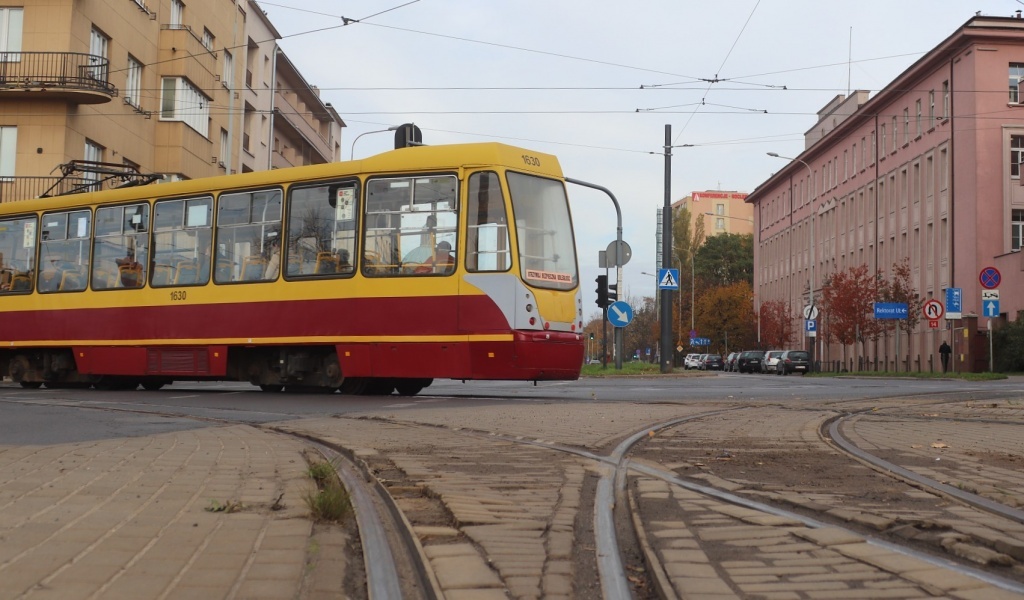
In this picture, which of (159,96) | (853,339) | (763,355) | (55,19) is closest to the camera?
(55,19)

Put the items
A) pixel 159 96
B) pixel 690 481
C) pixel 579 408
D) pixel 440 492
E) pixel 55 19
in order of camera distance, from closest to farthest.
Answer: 1. pixel 440 492
2. pixel 690 481
3. pixel 579 408
4. pixel 55 19
5. pixel 159 96

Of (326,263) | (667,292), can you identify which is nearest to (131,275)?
(326,263)

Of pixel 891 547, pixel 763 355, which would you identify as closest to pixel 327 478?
pixel 891 547

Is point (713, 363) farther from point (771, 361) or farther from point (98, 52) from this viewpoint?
point (98, 52)

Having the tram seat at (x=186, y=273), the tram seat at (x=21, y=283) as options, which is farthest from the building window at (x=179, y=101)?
the tram seat at (x=186, y=273)

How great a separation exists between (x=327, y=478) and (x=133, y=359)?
15.8 m

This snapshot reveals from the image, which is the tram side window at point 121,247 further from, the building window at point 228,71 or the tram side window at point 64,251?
the building window at point 228,71

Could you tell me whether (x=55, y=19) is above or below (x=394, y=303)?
above

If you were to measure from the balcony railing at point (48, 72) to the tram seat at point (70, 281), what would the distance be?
11008 mm

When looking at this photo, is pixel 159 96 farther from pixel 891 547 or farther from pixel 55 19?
pixel 891 547

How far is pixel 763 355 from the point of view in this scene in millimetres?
69500

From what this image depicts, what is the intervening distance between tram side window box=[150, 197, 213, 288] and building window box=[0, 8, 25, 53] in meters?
14.7

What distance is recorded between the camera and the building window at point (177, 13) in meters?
42.3

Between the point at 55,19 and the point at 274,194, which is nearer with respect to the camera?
the point at 274,194
